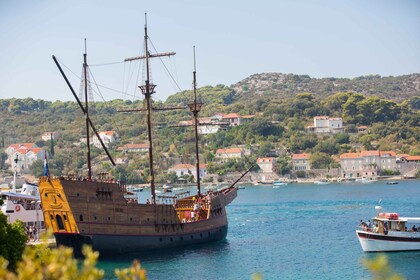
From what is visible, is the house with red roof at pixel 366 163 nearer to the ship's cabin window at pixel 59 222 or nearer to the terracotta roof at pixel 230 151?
the terracotta roof at pixel 230 151

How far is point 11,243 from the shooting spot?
2992 cm

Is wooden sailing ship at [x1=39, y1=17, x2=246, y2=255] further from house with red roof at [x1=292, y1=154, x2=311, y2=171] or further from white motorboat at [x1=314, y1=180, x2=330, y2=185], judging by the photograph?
house with red roof at [x1=292, y1=154, x2=311, y2=171]

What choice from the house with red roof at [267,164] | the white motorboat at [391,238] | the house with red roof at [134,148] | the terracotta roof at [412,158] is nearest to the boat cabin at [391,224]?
the white motorboat at [391,238]

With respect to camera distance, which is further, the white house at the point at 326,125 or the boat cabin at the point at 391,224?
the white house at the point at 326,125

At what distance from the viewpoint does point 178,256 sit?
151ft

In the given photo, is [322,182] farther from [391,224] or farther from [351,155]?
[391,224]

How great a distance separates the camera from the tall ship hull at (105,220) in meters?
43.8

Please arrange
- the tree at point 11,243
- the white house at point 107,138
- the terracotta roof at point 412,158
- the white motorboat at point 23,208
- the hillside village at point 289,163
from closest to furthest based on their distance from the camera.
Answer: the tree at point 11,243 < the white motorboat at point 23,208 < the hillside village at point 289,163 < the terracotta roof at point 412,158 < the white house at point 107,138

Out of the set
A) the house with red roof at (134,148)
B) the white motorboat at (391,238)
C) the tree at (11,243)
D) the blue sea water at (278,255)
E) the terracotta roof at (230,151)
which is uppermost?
the house with red roof at (134,148)

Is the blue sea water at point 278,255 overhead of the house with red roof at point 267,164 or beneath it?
beneath

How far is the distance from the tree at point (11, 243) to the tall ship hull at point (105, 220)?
12.7 meters

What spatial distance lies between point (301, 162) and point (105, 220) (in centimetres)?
13030

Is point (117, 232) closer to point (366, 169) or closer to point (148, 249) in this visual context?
point (148, 249)

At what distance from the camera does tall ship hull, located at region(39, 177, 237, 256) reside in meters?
43.8
